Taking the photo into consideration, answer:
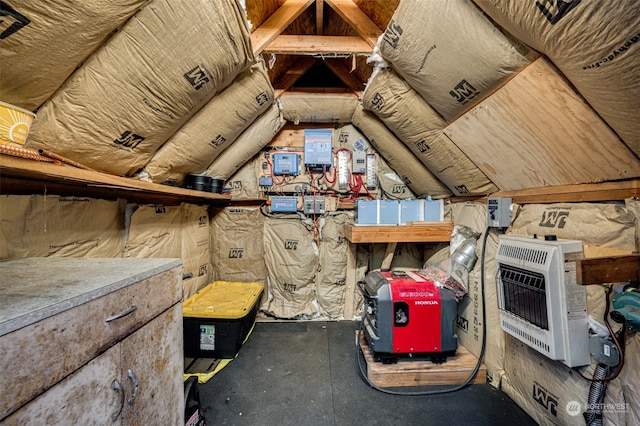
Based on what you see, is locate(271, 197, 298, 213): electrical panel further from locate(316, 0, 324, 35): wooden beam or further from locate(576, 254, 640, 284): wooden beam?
locate(576, 254, 640, 284): wooden beam

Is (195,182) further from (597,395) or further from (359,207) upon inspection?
(597,395)

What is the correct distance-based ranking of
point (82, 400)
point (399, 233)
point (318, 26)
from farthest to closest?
point (399, 233) → point (318, 26) → point (82, 400)

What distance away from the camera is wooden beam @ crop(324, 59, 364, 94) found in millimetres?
2289

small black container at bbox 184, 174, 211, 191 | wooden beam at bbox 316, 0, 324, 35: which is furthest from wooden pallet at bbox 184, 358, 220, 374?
wooden beam at bbox 316, 0, 324, 35

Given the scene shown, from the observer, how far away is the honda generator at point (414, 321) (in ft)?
5.84

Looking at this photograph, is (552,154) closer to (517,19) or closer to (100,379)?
(517,19)

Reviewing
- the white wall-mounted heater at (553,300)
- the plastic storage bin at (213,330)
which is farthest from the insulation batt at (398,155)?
the plastic storage bin at (213,330)

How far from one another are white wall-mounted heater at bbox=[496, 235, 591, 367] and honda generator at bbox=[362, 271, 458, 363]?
0.50 m

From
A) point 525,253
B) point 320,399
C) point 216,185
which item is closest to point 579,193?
point 525,253

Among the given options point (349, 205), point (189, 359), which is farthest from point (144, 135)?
point (349, 205)

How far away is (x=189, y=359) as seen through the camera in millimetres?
1987

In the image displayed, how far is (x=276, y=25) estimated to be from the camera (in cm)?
163

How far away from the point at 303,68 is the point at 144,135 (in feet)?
4.93

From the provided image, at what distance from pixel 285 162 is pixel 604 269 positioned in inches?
96.4
